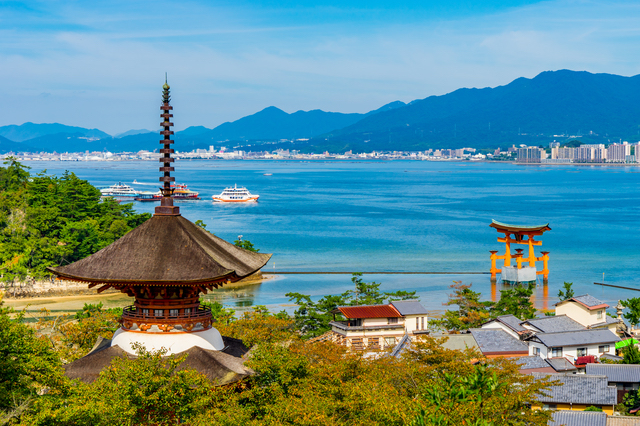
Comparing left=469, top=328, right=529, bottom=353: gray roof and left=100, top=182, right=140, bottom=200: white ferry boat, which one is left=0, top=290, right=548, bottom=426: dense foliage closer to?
left=469, top=328, right=529, bottom=353: gray roof

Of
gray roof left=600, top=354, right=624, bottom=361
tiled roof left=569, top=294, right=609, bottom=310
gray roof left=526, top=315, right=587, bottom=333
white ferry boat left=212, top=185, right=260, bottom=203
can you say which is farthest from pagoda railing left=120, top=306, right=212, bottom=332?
white ferry boat left=212, top=185, right=260, bottom=203

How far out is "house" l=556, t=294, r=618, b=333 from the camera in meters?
25.5

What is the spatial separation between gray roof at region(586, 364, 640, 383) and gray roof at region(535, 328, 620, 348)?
8.97 ft

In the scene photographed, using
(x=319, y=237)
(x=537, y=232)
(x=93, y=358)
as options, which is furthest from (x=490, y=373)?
(x=319, y=237)

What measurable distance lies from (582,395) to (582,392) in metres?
0.12

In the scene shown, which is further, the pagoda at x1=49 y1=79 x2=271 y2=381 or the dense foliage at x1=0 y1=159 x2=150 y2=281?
the dense foliage at x1=0 y1=159 x2=150 y2=281

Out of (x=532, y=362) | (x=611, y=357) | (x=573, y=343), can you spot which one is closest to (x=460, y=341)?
(x=532, y=362)

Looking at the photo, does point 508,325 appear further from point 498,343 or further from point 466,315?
point 466,315

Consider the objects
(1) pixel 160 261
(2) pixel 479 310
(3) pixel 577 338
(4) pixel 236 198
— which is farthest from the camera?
(4) pixel 236 198

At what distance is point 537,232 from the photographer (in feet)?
129

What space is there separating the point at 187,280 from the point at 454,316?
19.5 m

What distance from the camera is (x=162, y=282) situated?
9766 mm

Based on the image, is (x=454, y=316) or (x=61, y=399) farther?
(x=454, y=316)

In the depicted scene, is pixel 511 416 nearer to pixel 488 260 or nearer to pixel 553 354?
pixel 553 354
